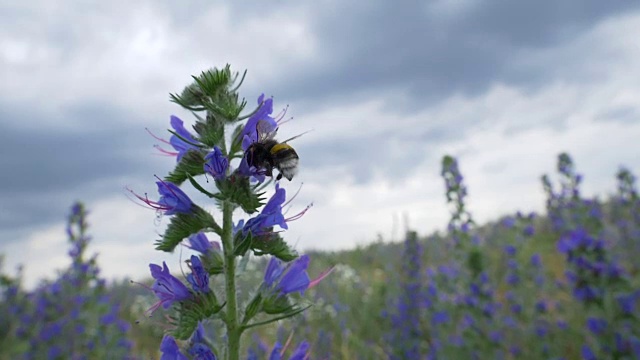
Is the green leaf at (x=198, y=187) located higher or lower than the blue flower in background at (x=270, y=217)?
higher

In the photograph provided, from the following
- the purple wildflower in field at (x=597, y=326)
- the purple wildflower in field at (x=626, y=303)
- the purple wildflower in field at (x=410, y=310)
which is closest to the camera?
the purple wildflower in field at (x=626, y=303)

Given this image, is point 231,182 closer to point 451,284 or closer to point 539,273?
point 451,284

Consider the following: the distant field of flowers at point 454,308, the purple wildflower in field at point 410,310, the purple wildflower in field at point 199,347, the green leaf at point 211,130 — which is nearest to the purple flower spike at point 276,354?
the purple wildflower in field at point 199,347

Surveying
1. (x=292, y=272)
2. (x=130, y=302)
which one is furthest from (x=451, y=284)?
(x=130, y=302)

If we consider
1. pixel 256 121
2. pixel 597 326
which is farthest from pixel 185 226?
pixel 597 326

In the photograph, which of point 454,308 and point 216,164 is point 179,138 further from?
point 454,308

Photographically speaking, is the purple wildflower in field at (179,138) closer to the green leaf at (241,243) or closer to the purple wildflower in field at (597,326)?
the green leaf at (241,243)
